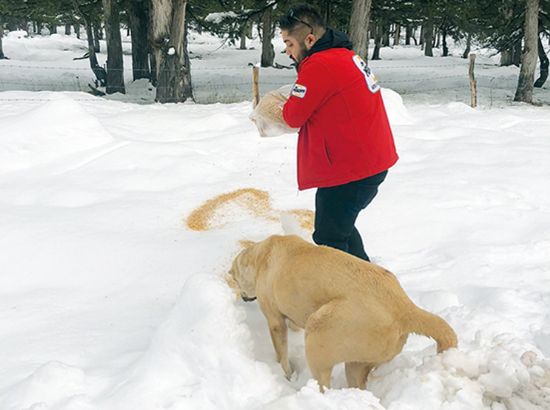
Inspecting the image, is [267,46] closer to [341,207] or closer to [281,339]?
[341,207]

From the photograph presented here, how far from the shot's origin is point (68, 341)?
10.7 feet

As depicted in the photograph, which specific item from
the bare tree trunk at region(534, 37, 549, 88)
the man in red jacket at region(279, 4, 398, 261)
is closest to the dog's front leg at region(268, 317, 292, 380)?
the man in red jacket at region(279, 4, 398, 261)

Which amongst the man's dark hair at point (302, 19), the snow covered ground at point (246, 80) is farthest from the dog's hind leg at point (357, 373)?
the snow covered ground at point (246, 80)

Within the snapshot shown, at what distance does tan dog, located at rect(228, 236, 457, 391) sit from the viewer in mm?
2432

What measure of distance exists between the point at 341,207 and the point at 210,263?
1.49 metres

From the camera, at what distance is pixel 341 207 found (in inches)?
134

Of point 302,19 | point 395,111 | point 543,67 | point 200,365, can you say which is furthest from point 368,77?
point 543,67

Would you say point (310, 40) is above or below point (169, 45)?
below

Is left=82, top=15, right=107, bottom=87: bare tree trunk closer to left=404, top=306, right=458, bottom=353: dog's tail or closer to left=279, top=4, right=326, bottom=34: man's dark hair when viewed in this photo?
left=279, top=4, right=326, bottom=34: man's dark hair

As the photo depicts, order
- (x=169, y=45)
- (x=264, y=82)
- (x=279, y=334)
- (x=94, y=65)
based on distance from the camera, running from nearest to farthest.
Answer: (x=279, y=334)
(x=169, y=45)
(x=94, y=65)
(x=264, y=82)

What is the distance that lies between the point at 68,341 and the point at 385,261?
2.53 metres

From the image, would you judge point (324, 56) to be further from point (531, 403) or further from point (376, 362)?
point (531, 403)

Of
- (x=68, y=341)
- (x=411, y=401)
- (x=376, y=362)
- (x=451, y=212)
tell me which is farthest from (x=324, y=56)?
(x=451, y=212)

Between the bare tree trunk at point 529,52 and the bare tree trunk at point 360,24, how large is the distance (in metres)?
5.10
